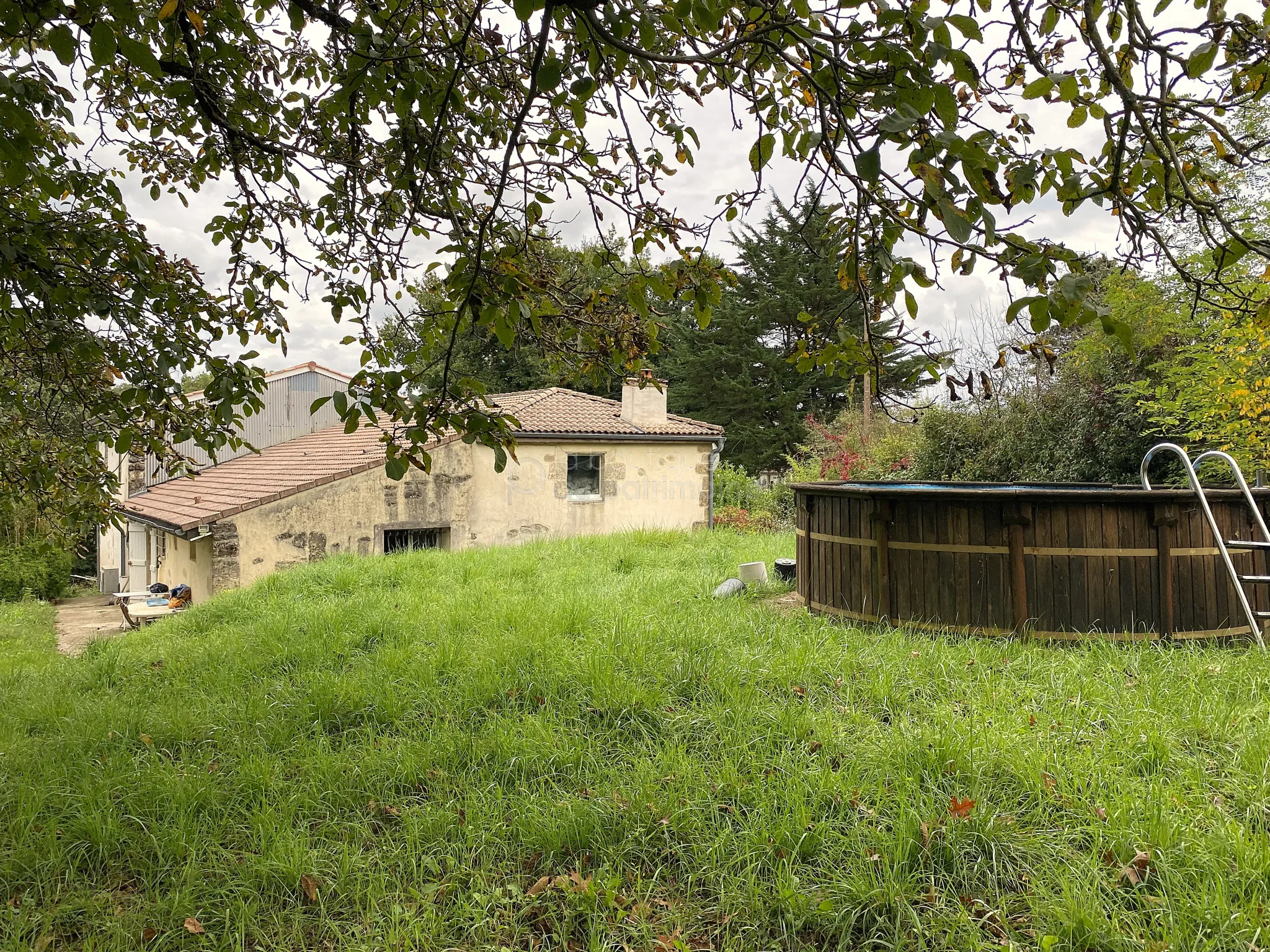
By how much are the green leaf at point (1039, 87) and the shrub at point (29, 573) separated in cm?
2665

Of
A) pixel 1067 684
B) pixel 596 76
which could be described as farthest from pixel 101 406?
pixel 1067 684

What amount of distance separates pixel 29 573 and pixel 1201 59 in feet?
94.4

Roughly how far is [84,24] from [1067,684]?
616 cm

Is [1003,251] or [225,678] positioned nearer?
[1003,251]

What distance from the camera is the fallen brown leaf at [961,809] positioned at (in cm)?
331

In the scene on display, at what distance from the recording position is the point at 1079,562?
621 centimetres

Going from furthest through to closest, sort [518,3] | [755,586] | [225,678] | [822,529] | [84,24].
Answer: [755,586], [822,529], [225,678], [84,24], [518,3]

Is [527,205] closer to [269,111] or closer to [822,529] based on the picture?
[269,111]

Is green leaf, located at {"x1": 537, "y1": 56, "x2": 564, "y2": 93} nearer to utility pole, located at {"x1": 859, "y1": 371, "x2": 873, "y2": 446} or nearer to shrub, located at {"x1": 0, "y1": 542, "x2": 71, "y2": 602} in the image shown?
utility pole, located at {"x1": 859, "y1": 371, "x2": 873, "y2": 446}

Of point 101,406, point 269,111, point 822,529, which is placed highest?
point 269,111

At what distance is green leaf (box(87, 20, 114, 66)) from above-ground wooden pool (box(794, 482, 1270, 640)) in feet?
19.6

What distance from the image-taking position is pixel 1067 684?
16.0 ft

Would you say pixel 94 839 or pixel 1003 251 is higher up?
pixel 1003 251

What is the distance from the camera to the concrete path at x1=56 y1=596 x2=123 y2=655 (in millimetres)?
14945
